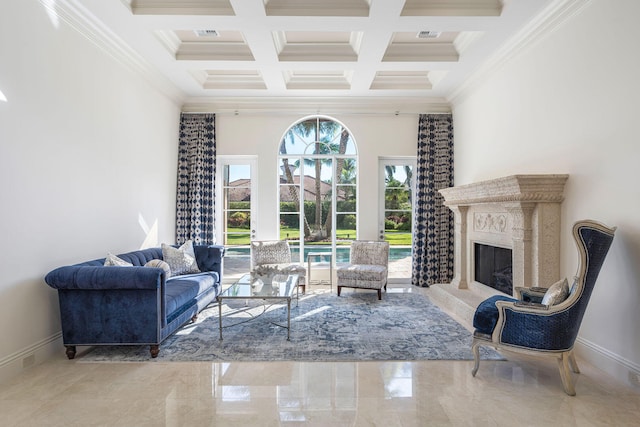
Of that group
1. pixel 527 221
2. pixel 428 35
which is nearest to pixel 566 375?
pixel 527 221

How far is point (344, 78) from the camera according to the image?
563 cm

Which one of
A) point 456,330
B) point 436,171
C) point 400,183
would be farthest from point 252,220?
point 456,330

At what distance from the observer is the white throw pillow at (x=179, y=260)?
4.54 m

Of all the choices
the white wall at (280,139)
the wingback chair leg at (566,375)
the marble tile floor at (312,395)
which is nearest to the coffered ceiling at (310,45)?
the white wall at (280,139)

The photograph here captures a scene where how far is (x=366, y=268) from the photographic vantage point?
5.32 metres

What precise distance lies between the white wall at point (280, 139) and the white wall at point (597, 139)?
7.82 feet

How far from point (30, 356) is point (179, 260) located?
6.06ft

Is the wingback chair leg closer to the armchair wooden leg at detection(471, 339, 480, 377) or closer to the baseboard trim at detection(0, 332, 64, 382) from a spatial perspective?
the armchair wooden leg at detection(471, 339, 480, 377)

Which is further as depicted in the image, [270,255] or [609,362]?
[270,255]

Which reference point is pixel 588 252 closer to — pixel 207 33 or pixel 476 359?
pixel 476 359

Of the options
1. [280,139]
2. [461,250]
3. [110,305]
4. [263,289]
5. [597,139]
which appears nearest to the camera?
[597,139]

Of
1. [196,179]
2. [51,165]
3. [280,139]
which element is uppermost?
[280,139]

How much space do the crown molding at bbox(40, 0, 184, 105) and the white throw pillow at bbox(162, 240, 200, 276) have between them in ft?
7.87

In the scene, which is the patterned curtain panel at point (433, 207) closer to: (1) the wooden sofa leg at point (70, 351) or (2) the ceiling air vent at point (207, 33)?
(2) the ceiling air vent at point (207, 33)
